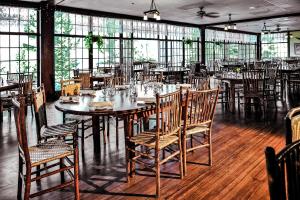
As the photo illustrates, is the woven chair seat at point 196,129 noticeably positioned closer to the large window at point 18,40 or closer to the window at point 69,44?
the large window at point 18,40

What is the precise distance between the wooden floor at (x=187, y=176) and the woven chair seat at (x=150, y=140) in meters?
0.43

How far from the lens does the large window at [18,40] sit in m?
8.51

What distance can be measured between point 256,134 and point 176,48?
11000 mm

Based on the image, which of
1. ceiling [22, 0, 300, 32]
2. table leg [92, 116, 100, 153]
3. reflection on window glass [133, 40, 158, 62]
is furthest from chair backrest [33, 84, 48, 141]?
reflection on window glass [133, 40, 158, 62]

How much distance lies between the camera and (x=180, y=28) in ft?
49.5

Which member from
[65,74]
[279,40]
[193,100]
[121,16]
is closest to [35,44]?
[65,74]

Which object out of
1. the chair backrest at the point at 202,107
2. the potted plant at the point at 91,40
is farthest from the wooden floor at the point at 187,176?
the potted plant at the point at 91,40

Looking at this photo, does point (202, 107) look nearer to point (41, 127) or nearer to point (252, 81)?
point (41, 127)

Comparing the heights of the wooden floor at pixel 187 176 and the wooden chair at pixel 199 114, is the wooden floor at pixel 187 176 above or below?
below

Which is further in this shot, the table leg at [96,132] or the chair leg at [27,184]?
the table leg at [96,132]

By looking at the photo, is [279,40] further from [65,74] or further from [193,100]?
[193,100]

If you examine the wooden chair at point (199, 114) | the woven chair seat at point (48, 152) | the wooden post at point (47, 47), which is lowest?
the woven chair seat at point (48, 152)

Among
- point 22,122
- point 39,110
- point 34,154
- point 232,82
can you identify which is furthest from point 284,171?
point 232,82

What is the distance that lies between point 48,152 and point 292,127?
1.84 metres
